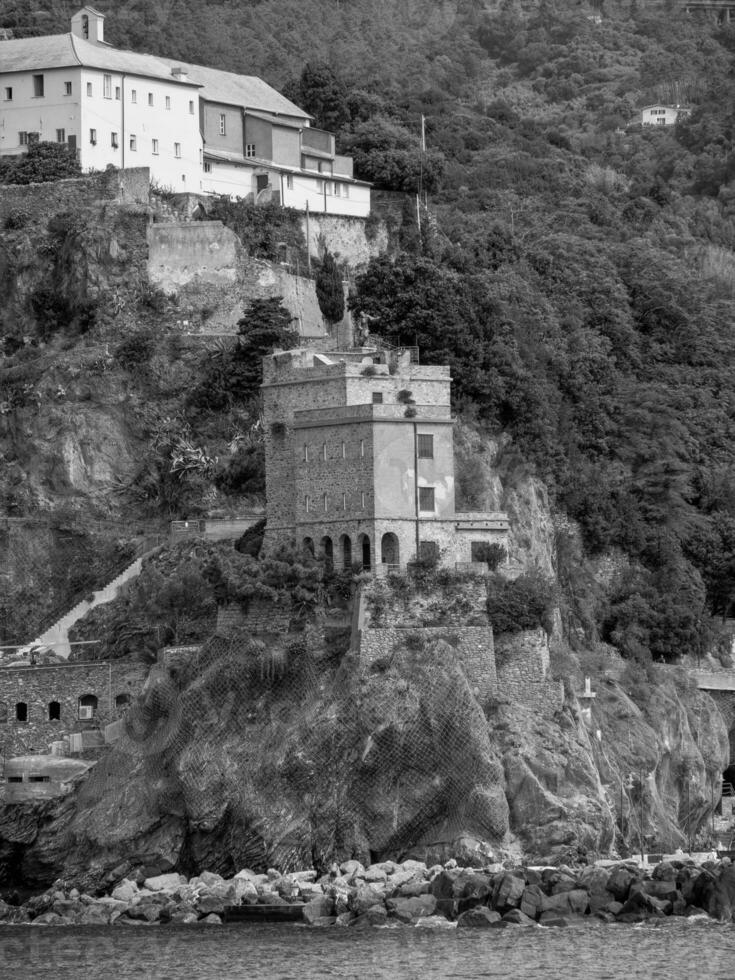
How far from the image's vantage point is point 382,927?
7412 centimetres

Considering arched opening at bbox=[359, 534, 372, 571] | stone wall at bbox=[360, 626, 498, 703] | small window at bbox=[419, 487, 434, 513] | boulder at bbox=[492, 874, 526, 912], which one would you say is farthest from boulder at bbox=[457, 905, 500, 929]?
small window at bbox=[419, 487, 434, 513]

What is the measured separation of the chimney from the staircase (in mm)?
21803

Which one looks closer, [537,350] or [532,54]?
[537,350]

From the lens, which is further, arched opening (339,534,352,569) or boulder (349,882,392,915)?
arched opening (339,534,352,569)

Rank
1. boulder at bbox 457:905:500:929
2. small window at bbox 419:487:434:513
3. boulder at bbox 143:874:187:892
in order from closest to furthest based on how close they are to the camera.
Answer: boulder at bbox 457:905:500:929, boulder at bbox 143:874:187:892, small window at bbox 419:487:434:513

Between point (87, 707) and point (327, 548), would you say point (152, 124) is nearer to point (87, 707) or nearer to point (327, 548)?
point (327, 548)

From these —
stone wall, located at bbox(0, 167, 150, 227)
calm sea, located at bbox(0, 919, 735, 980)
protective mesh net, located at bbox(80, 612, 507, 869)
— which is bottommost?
calm sea, located at bbox(0, 919, 735, 980)

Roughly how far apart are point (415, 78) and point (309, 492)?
64644 mm

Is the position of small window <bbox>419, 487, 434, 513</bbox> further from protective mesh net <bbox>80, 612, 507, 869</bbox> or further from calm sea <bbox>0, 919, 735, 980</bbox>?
calm sea <bbox>0, 919, 735, 980</bbox>

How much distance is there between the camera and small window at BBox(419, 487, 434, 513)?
276ft

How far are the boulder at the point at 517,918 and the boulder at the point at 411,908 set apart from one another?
1753 millimetres

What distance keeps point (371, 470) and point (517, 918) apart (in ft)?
47.6

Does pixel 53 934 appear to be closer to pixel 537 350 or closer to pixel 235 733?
pixel 235 733

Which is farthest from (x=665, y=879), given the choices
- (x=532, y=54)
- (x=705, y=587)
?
(x=532, y=54)
